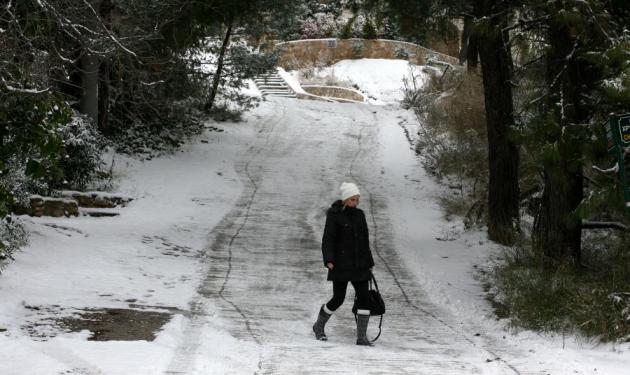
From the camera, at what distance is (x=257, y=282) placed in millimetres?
11109

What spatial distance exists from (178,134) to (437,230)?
31.4 ft

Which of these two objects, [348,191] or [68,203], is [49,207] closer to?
[68,203]

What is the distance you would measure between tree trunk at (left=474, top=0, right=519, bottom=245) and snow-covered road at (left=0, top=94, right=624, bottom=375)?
560 millimetres

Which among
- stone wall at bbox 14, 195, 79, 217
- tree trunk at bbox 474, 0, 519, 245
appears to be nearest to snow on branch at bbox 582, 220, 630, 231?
tree trunk at bbox 474, 0, 519, 245

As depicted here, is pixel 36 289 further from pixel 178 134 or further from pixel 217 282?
pixel 178 134

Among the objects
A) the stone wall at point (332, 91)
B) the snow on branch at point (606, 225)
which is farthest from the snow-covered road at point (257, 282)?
the stone wall at point (332, 91)

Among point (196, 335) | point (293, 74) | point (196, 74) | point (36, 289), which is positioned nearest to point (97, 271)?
point (36, 289)

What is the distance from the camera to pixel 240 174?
20.0 metres

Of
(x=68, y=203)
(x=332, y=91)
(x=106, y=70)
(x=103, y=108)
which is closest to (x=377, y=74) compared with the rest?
(x=332, y=91)

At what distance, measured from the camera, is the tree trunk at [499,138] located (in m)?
14.0

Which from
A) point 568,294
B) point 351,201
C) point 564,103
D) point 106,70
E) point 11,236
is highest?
point 106,70

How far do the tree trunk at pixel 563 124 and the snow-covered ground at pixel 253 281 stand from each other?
47.2 inches

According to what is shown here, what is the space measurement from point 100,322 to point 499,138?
310 inches

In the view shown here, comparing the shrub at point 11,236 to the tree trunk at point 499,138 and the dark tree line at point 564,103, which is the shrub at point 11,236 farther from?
the tree trunk at point 499,138
